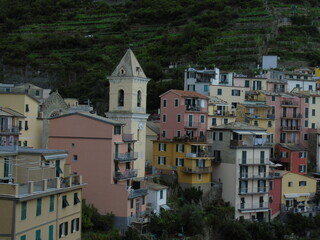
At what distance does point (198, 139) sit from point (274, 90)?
679 inches

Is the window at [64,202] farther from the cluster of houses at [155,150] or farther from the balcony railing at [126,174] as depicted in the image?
the balcony railing at [126,174]

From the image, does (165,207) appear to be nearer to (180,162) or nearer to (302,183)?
(180,162)

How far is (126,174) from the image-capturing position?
1924 inches

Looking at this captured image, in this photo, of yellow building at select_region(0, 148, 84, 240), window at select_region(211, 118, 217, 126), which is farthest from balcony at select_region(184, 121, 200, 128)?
yellow building at select_region(0, 148, 84, 240)

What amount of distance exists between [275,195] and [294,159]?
5.88 m

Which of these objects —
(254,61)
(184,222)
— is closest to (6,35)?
(254,61)

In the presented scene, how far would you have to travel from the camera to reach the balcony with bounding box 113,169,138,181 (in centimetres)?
4793

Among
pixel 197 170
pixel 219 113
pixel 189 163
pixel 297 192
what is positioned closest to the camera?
pixel 197 170

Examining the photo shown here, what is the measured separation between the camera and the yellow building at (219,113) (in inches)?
2486

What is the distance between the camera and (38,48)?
110 metres

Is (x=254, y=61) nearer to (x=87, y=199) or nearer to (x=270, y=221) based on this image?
(x=270, y=221)

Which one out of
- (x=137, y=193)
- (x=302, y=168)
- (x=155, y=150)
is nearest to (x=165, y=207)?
(x=137, y=193)

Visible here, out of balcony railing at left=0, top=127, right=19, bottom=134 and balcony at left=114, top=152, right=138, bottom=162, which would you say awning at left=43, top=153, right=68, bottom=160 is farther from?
balcony railing at left=0, top=127, right=19, bottom=134

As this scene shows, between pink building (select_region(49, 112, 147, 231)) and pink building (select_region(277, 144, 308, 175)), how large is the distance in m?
19.3
